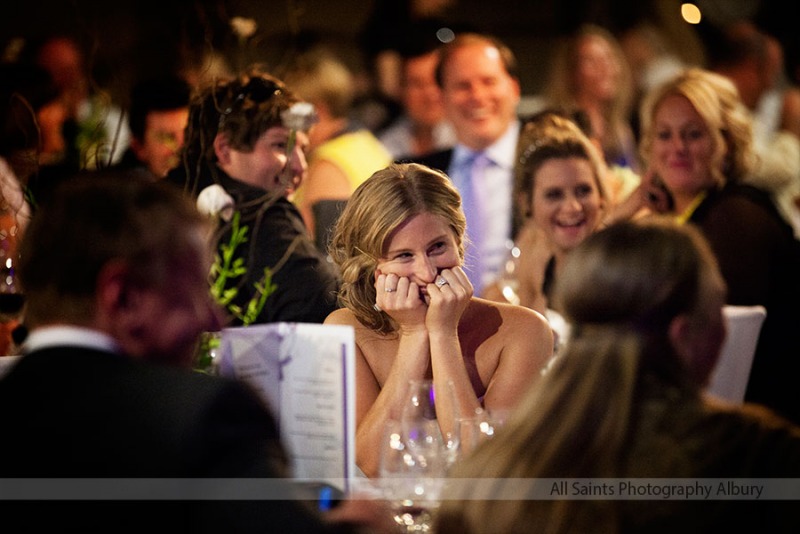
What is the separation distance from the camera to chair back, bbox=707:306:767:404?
3.39 m

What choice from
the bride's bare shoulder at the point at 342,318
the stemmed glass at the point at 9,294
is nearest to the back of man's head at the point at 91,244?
the bride's bare shoulder at the point at 342,318

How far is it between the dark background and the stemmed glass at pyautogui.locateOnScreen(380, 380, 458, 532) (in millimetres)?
5029

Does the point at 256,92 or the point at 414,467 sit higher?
the point at 256,92

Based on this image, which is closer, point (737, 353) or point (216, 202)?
point (216, 202)

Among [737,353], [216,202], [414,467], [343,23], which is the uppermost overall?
[343,23]

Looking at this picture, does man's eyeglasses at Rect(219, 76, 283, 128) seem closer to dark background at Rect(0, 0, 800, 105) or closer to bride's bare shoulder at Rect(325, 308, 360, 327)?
bride's bare shoulder at Rect(325, 308, 360, 327)

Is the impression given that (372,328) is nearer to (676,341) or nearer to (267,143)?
(267,143)

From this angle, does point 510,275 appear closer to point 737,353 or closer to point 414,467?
point 737,353

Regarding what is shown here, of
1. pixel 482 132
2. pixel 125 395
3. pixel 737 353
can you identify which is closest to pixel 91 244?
pixel 125 395

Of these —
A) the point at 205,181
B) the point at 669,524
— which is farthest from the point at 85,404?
the point at 205,181

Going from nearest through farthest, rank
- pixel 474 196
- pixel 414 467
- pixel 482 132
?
pixel 414 467 → pixel 474 196 → pixel 482 132

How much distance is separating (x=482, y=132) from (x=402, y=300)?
93.0 inches

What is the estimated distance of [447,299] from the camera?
9.26 ft

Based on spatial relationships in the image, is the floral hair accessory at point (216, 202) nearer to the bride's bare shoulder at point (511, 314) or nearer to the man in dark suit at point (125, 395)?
the bride's bare shoulder at point (511, 314)
